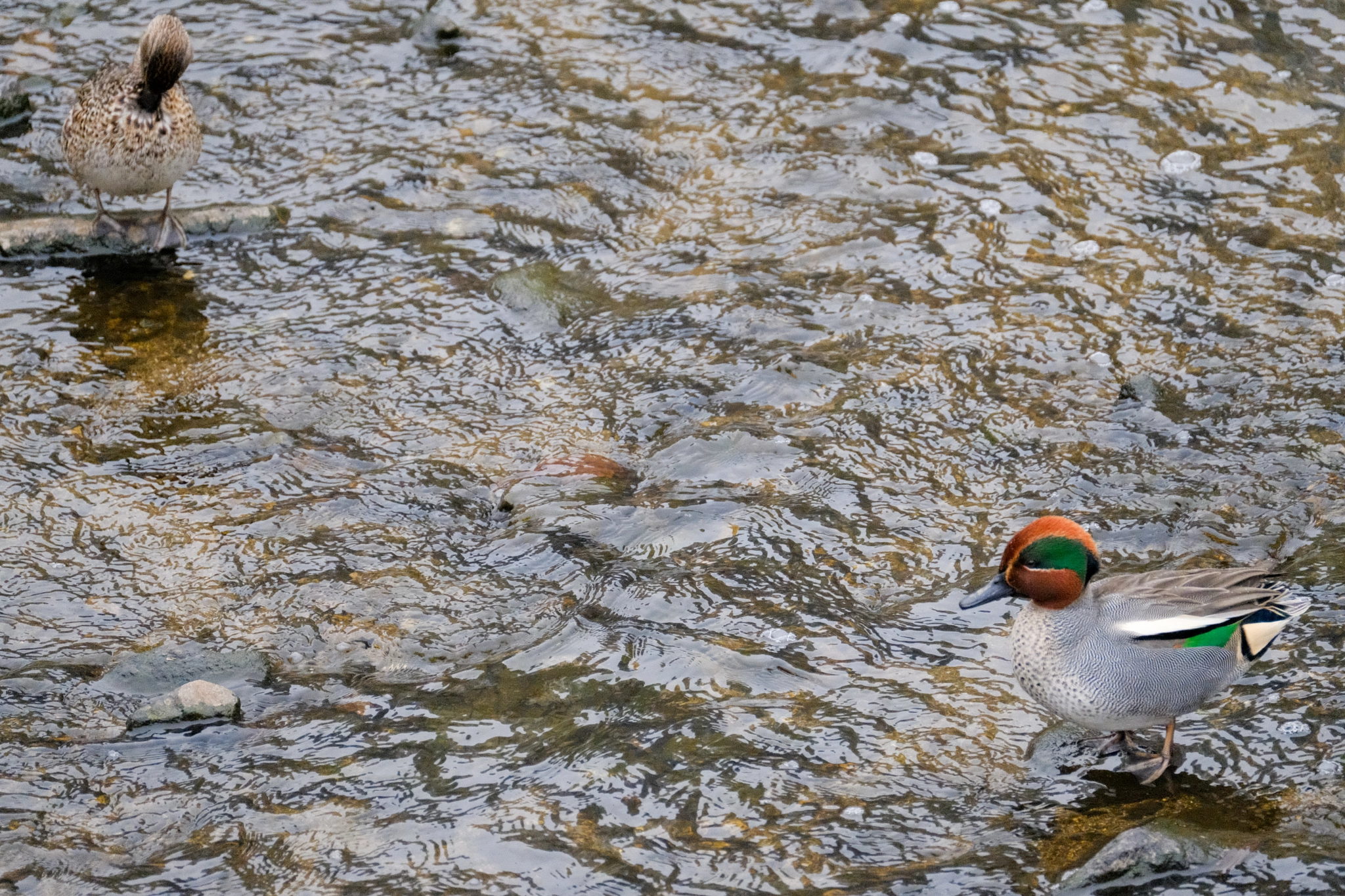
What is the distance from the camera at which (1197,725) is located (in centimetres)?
557

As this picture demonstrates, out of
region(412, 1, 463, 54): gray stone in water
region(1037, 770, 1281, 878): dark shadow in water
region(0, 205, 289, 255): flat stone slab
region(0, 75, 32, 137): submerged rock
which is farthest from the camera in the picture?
region(412, 1, 463, 54): gray stone in water

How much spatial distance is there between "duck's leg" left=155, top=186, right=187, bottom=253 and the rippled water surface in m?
0.21

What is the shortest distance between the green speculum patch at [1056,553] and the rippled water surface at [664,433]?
77 cm

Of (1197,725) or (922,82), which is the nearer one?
(1197,725)

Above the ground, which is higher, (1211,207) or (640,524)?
(1211,207)

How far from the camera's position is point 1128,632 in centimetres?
522

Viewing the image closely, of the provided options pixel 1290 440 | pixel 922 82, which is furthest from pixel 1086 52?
pixel 1290 440

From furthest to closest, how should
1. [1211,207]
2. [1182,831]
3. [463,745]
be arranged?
[1211,207] < [463,745] < [1182,831]

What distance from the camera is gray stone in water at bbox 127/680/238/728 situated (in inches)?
214

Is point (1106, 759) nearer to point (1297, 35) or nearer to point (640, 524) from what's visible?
point (640, 524)

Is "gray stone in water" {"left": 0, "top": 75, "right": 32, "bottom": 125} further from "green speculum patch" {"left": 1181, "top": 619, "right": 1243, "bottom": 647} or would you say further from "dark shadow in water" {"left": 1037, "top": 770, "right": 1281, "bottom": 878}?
"green speculum patch" {"left": 1181, "top": 619, "right": 1243, "bottom": 647}

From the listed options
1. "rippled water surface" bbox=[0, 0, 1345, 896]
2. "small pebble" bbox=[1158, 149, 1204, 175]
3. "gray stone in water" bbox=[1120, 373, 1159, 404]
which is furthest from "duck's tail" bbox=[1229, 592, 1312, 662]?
"small pebble" bbox=[1158, 149, 1204, 175]

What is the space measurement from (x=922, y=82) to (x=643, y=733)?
21.1ft

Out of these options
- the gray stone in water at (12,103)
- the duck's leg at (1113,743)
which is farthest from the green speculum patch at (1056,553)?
the gray stone in water at (12,103)
